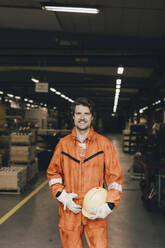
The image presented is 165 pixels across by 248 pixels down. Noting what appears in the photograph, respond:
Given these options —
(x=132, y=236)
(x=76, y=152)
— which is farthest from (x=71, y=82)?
(x=76, y=152)

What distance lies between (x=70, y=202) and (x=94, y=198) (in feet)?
0.71

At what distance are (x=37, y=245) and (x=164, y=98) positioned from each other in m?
15.4

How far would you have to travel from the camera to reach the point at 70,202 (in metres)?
2.44

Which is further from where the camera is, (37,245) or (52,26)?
(52,26)

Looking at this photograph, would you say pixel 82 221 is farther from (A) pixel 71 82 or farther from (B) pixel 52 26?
(A) pixel 71 82

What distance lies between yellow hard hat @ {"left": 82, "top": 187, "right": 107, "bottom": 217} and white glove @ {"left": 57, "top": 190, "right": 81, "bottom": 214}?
0.06 m

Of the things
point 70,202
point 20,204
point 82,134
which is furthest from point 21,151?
point 70,202

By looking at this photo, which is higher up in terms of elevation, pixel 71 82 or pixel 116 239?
pixel 71 82

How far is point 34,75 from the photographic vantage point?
49.9 ft

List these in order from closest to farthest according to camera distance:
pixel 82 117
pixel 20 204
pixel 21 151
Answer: pixel 82 117 < pixel 20 204 < pixel 21 151

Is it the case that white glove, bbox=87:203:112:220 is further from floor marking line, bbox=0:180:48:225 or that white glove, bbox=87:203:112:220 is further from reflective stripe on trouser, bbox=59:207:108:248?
floor marking line, bbox=0:180:48:225

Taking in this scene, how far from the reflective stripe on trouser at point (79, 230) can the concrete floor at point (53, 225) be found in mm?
2040

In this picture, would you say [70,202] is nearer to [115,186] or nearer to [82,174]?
[82,174]

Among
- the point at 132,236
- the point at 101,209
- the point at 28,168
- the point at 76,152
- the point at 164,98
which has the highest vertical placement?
the point at 164,98
